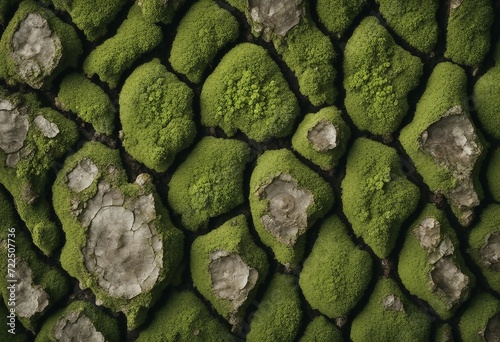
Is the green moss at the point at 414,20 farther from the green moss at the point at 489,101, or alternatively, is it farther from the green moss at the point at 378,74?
the green moss at the point at 489,101

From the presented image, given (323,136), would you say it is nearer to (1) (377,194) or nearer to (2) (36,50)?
(1) (377,194)

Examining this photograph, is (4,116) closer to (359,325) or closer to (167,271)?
(167,271)

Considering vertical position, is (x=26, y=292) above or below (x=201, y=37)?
below

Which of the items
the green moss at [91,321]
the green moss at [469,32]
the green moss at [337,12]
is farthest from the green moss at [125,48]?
the green moss at [469,32]

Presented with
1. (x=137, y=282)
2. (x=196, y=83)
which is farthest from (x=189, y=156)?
(x=137, y=282)

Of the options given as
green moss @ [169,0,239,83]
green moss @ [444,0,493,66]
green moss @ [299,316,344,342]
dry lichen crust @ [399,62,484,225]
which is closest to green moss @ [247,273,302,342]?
green moss @ [299,316,344,342]

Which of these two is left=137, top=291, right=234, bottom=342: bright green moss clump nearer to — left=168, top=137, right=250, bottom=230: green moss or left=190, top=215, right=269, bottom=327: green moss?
left=190, top=215, right=269, bottom=327: green moss

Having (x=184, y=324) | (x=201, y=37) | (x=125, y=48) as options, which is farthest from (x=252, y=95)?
(x=184, y=324)
